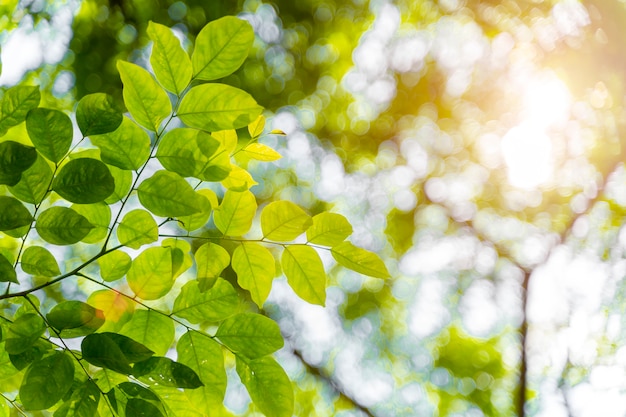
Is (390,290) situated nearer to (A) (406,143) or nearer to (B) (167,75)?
(A) (406,143)

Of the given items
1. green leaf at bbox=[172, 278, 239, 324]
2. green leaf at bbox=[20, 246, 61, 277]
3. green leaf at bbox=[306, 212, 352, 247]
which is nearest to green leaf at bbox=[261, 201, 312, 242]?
green leaf at bbox=[306, 212, 352, 247]

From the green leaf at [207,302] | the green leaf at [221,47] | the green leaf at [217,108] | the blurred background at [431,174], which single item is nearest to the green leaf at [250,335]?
the green leaf at [207,302]

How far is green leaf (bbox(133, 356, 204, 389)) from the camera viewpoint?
2.67 ft

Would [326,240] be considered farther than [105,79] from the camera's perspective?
No

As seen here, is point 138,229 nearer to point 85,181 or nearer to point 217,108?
point 85,181

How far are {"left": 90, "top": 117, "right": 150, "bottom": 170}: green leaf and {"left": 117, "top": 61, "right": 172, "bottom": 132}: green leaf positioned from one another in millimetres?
25

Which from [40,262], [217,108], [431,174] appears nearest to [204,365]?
[40,262]

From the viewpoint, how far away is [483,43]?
5957 millimetres

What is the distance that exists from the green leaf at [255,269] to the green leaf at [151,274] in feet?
0.41

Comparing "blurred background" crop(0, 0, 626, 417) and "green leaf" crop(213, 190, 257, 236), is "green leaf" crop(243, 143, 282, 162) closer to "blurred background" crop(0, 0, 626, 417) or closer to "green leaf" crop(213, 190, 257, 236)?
"green leaf" crop(213, 190, 257, 236)

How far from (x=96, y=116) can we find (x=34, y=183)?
154mm

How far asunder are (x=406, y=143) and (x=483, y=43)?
1.38m

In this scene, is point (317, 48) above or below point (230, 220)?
below

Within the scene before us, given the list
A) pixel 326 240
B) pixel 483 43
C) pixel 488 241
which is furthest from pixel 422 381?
pixel 326 240
